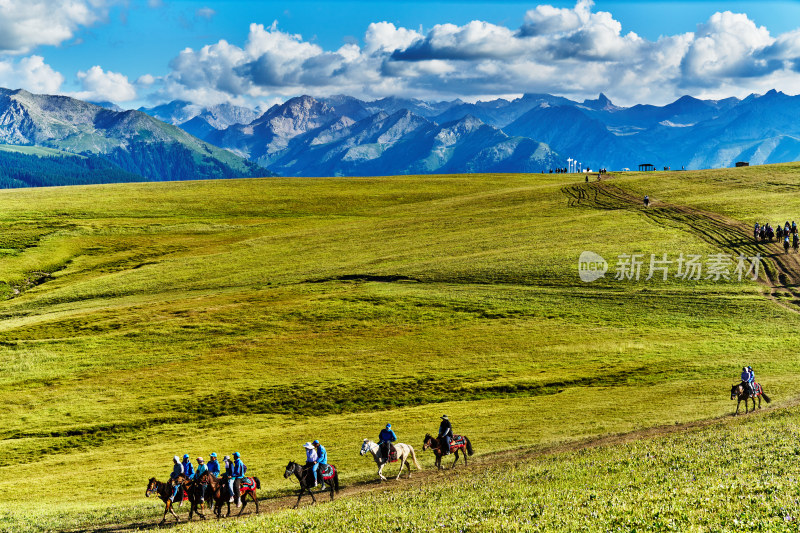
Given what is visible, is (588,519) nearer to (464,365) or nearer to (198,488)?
(198,488)

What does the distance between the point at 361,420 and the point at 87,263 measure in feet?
282

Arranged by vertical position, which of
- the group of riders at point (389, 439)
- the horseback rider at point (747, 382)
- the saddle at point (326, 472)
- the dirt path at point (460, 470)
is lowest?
the dirt path at point (460, 470)

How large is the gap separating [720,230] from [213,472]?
96.9 metres

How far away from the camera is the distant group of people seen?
3192 cm

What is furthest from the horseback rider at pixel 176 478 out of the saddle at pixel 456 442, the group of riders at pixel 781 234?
the group of riders at pixel 781 234

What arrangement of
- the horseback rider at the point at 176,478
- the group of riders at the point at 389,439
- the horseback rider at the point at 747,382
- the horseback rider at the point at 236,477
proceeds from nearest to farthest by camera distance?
the horseback rider at the point at 236,477, the horseback rider at the point at 176,478, the group of riders at the point at 389,439, the horseback rider at the point at 747,382

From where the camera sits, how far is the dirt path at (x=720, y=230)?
79.8 metres

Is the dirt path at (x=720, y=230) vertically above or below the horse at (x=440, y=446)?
above

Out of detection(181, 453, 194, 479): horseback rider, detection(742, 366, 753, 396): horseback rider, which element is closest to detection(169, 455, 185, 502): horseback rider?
detection(181, 453, 194, 479): horseback rider

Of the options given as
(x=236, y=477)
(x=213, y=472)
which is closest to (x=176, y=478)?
(x=213, y=472)

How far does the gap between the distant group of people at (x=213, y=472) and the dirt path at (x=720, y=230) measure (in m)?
67.4

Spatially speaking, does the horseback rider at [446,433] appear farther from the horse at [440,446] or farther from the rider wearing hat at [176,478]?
the rider wearing hat at [176,478]

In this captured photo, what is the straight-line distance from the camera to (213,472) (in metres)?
33.2

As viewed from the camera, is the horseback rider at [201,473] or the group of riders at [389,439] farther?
the group of riders at [389,439]
